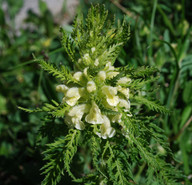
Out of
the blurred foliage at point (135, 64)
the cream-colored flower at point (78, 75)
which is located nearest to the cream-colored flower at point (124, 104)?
the cream-colored flower at point (78, 75)

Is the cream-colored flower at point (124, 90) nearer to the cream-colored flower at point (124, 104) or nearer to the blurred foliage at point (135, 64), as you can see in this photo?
the cream-colored flower at point (124, 104)

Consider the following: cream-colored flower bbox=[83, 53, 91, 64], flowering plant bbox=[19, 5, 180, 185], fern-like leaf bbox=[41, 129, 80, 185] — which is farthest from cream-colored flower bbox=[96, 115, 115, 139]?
cream-colored flower bbox=[83, 53, 91, 64]

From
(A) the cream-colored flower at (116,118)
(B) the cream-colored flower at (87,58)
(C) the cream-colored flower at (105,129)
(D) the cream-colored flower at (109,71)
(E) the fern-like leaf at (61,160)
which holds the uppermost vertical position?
(B) the cream-colored flower at (87,58)

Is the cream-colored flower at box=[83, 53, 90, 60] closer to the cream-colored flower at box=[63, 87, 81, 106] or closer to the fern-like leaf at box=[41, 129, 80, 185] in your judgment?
the cream-colored flower at box=[63, 87, 81, 106]

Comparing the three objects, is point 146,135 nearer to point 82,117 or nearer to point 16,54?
point 82,117

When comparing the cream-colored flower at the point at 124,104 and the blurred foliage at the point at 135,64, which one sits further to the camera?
the blurred foliage at the point at 135,64

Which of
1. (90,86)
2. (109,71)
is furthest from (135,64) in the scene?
(90,86)
